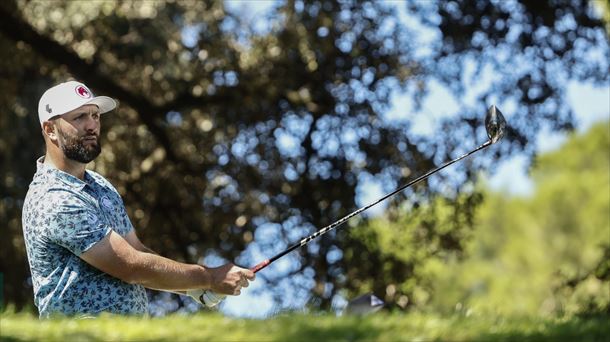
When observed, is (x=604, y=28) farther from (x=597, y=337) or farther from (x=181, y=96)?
(x=597, y=337)

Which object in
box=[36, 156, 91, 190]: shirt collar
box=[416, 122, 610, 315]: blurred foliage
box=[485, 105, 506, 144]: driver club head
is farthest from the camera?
box=[416, 122, 610, 315]: blurred foliage

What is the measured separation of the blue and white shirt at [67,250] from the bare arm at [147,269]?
58 millimetres

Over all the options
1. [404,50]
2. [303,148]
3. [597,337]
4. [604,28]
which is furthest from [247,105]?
[597,337]

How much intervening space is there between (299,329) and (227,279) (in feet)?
6.44

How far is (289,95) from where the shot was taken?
14406 millimetres

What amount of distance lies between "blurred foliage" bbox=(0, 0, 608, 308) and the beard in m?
7.60

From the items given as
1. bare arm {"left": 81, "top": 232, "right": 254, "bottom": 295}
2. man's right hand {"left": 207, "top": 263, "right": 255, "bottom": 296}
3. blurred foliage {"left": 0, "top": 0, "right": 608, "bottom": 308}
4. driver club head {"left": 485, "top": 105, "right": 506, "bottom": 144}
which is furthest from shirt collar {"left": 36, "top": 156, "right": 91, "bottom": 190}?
blurred foliage {"left": 0, "top": 0, "right": 608, "bottom": 308}

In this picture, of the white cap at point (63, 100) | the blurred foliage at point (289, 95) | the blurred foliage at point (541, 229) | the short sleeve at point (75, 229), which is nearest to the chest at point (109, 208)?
the short sleeve at point (75, 229)

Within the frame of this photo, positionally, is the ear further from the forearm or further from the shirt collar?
the forearm

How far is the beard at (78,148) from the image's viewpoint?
239 inches

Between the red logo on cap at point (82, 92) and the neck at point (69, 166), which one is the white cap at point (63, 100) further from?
the neck at point (69, 166)

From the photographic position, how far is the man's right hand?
6141 millimetres

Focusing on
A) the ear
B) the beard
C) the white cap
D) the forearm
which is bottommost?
the forearm

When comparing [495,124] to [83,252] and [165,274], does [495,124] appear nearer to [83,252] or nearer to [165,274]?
[165,274]
